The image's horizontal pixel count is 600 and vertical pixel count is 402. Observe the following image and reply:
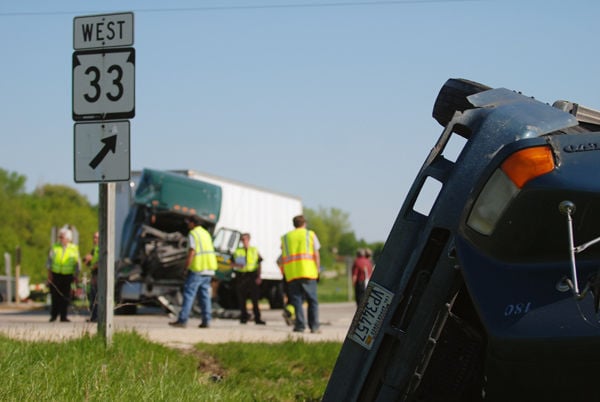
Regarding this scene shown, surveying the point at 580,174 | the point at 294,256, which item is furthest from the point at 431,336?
the point at 294,256

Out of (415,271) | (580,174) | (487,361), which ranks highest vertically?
(580,174)

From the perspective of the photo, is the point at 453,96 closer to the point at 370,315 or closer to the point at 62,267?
the point at 370,315

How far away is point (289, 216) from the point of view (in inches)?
1325

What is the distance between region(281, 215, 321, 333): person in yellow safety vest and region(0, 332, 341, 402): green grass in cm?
368

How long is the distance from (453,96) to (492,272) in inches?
59.5

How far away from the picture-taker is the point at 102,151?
8.77 meters

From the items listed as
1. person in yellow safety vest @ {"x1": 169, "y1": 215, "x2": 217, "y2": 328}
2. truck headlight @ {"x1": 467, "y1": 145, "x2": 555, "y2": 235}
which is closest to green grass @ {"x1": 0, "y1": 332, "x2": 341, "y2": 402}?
truck headlight @ {"x1": 467, "y1": 145, "x2": 555, "y2": 235}

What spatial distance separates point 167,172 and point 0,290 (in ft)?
42.0

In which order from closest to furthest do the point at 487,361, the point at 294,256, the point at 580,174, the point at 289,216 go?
the point at 580,174 < the point at 487,361 < the point at 294,256 < the point at 289,216

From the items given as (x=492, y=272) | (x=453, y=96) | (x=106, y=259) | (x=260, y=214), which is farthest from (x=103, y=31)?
(x=260, y=214)

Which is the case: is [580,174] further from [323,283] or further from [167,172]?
[323,283]

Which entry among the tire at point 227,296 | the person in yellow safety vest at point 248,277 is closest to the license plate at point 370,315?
the person in yellow safety vest at point 248,277

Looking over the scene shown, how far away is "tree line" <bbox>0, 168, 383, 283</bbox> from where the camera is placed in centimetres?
5269

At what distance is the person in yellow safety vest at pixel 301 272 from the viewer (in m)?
15.1
